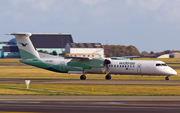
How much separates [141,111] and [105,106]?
2.55 m

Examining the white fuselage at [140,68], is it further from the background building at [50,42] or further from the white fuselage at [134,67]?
the background building at [50,42]

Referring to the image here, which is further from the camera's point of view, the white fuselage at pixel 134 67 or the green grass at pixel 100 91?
the white fuselage at pixel 134 67

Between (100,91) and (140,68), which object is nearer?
(100,91)

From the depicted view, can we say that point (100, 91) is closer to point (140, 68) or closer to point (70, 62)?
point (140, 68)

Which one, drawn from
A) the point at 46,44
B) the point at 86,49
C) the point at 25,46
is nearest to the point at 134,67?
the point at 25,46

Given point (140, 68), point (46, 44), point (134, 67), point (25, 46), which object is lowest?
point (140, 68)

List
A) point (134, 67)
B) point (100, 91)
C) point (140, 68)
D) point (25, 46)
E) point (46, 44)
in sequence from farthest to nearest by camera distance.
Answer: point (46, 44)
point (25, 46)
point (134, 67)
point (140, 68)
point (100, 91)

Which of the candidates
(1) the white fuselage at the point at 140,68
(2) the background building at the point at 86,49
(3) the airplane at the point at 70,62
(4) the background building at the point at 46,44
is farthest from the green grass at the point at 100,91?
(4) the background building at the point at 46,44

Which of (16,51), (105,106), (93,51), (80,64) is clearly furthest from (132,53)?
(105,106)

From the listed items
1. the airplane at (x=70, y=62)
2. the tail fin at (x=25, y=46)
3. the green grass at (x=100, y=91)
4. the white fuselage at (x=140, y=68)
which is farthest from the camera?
the tail fin at (x=25, y=46)

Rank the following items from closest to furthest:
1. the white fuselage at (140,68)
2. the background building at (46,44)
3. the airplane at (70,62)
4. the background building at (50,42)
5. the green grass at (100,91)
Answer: the green grass at (100,91), the white fuselage at (140,68), the airplane at (70,62), the background building at (50,42), the background building at (46,44)

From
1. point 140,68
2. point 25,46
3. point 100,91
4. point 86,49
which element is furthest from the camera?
point 86,49

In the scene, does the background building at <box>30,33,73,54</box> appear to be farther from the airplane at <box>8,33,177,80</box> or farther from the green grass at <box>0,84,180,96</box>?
the green grass at <box>0,84,180,96</box>

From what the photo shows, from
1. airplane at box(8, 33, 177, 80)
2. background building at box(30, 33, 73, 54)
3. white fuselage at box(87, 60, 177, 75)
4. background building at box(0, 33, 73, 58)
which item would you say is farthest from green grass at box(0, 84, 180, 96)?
background building at box(30, 33, 73, 54)
